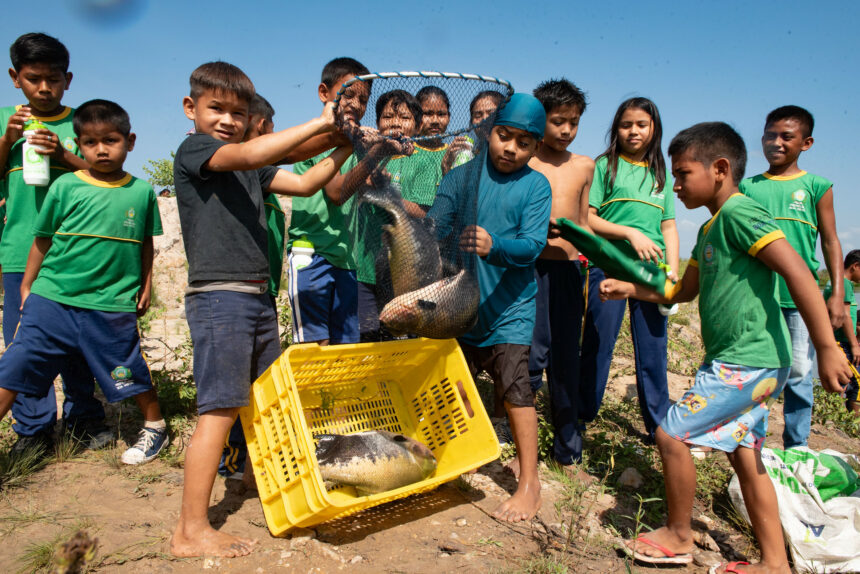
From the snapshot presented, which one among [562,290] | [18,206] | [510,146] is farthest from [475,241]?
[18,206]

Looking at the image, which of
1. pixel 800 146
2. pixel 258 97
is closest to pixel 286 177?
pixel 258 97

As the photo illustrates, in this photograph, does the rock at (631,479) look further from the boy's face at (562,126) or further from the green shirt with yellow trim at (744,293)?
the boy's face at (562,126)

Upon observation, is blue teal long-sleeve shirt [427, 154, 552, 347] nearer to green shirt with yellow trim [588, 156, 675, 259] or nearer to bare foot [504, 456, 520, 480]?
bare foot [504, 456, 520, 480]

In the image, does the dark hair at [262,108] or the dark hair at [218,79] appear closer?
the dark hair at [218,79]

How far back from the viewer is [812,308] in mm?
2207

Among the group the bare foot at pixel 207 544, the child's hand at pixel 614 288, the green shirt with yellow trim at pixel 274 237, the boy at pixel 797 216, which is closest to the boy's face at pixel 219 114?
the green shirt with yellow trim at pixel 274 237

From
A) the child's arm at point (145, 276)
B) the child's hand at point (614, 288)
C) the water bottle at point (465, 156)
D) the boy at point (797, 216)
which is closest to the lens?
the water bottle at point (465, 156)

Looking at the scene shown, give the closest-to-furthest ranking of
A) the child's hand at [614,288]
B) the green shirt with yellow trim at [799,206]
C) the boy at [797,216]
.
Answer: the child's hand at [614,288]
the boy at [797,216]
the green shirt with yellow trim at [799,206]

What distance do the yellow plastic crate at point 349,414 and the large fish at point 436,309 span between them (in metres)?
0.44

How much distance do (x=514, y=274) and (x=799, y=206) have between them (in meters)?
2.01

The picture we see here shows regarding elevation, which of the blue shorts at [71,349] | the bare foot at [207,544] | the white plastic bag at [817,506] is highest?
the blue shorts at [71,349]

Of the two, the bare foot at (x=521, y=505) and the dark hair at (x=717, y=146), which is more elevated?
the dark hair at (x=717, y=146)

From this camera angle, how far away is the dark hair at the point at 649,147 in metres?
3.66

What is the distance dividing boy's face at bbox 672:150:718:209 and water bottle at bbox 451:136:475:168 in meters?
0.91
